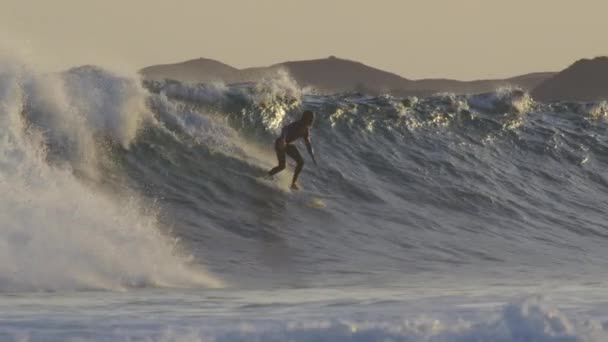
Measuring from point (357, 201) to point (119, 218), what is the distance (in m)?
5.69

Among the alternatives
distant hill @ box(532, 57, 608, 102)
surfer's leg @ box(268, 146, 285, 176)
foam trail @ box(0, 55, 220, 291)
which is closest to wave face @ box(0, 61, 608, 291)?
foam trail @ box(0, 55, 220, 291)

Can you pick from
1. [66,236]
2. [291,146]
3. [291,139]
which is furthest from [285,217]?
[66,236]

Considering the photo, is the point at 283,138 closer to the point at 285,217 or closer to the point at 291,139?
the point at 291,139

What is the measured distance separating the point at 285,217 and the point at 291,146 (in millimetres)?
1159

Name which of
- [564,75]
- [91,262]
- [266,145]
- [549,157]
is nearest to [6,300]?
[91,262]

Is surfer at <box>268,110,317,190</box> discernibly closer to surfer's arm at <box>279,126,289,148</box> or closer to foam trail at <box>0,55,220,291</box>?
surfer's arm at <box>279,126,289,148</box>

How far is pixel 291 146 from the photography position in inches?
658

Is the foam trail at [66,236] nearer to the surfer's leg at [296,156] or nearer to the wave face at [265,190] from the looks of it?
the wave face at [265,190]

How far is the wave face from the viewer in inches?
475

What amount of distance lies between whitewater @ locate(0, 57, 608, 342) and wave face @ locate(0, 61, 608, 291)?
35mm

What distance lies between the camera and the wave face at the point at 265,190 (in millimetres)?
12062

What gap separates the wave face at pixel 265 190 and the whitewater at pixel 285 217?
0.04m

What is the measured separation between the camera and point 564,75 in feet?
262

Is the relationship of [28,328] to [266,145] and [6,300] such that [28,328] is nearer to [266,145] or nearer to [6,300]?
[6,300]
